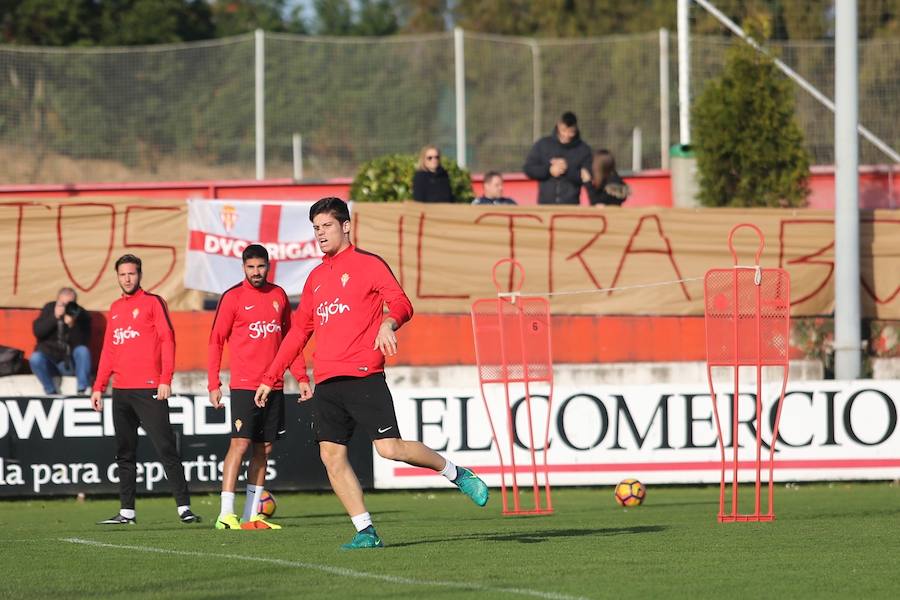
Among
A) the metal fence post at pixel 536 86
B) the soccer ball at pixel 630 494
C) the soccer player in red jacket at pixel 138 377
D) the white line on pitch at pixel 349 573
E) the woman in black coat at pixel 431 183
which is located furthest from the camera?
the metal fence post at pixel 536 86

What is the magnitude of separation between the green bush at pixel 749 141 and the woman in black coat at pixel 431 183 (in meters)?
4.15

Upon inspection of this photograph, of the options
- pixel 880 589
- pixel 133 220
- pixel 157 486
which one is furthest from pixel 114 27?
pixel 880 589

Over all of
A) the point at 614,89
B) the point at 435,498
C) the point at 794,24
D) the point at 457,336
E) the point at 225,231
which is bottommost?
the point at 435,498

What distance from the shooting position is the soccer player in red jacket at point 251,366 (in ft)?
39.3

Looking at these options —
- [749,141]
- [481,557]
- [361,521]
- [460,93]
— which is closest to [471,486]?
[481,557]

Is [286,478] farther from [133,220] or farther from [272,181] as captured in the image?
[272,181]

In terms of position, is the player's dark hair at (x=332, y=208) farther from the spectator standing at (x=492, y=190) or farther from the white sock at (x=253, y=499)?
the spectator standing at (x=492, y=190)

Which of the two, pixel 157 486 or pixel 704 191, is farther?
pixel 704 191

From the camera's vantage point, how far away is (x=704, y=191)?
22.2m

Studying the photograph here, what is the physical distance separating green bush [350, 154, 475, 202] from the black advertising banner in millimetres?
5301

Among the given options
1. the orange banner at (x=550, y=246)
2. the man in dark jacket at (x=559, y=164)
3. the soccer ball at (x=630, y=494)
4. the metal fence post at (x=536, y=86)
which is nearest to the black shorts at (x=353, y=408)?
the soccer ball at (x=630, y=494)

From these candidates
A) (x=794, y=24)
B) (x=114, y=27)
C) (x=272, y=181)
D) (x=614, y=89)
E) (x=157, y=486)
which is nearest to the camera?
(x=157, y=486)

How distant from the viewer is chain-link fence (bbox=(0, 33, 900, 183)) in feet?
82.4

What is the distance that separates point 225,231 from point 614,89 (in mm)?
A: 9086
